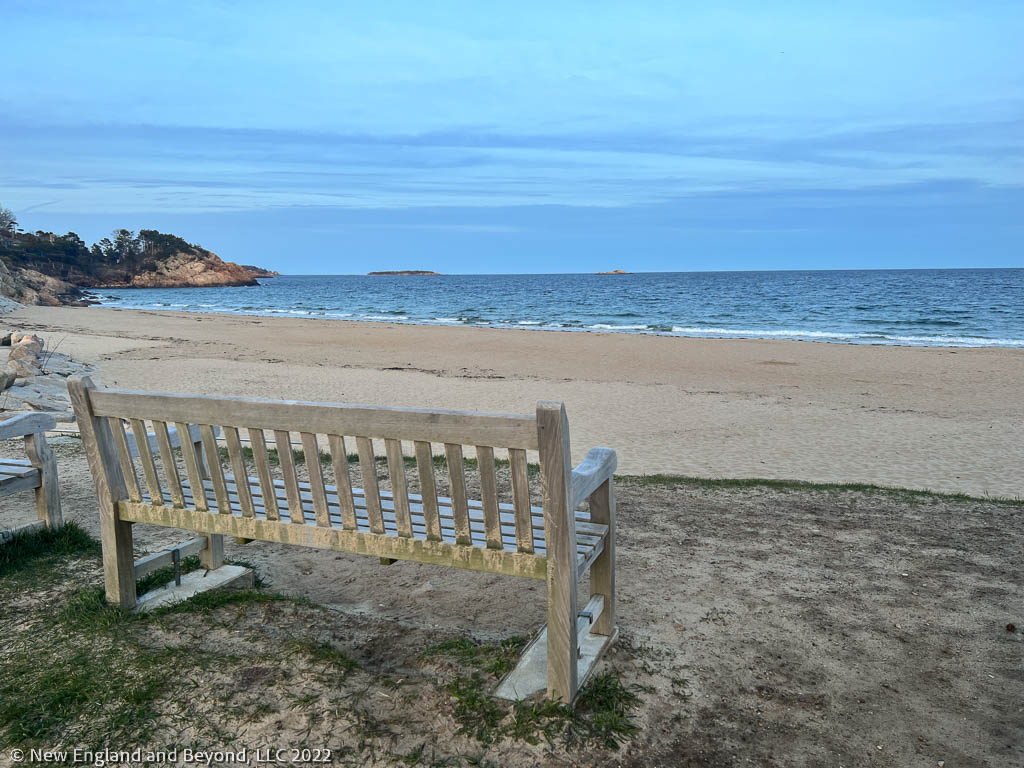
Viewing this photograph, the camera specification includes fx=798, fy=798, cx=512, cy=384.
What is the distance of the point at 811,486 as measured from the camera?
279 inches

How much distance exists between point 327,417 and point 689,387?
1308cm

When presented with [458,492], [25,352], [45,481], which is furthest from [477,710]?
[25,352]

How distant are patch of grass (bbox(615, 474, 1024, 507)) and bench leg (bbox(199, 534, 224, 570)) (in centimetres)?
374

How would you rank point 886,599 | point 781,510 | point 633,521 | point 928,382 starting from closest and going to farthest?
point 886,599 → point 633,521 → point 781,510 → point 928,382

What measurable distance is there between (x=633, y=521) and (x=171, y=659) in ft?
11.3

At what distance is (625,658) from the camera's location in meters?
3.62

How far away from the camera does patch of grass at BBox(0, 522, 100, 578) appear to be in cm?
468

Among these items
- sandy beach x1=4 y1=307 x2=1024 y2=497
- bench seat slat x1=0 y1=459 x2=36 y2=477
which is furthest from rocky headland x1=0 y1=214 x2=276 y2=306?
bench seat slat x1=0 y1=459 x2=36 y2=477

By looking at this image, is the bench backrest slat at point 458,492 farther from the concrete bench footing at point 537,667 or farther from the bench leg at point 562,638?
the concrete bench footing at point 537,667

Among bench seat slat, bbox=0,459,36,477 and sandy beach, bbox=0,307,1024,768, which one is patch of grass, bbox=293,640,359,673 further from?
bench seat slat, bbox=0,459,36,477

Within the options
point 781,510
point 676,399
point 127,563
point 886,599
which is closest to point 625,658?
point 886,599

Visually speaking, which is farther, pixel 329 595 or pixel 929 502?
pixel 929 502

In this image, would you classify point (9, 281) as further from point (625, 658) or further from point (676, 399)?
point (625, 658)

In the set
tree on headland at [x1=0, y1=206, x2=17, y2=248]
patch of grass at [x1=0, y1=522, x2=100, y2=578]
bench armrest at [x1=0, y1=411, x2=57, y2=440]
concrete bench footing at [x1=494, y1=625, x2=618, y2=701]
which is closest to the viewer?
concrete bench footing at [x1=494, y1=625, x2=618, y2=701]
